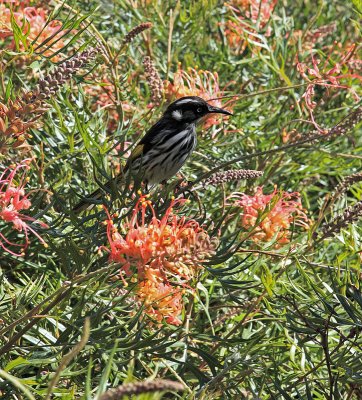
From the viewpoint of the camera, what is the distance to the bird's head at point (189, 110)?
3180 millimetres

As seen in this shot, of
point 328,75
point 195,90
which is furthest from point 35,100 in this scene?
point 195,90

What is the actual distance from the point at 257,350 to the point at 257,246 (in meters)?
0.47

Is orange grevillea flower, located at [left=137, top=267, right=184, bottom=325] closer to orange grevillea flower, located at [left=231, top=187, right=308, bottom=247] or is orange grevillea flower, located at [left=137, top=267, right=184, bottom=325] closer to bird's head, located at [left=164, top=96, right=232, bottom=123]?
orange grevillea flower, located at [left=231, top=187, right=308, bottom=247]

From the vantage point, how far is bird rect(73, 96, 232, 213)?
3.22 meters

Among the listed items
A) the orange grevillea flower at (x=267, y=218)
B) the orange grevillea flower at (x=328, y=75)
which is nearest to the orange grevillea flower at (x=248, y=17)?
the orange grevillea flower at (x=328, y=75)

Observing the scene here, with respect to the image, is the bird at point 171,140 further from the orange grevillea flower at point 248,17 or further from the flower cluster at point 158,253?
the flower cluster at point 158,253

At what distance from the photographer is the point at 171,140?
362 cm

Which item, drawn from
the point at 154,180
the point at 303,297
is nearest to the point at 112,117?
the point at 154,180

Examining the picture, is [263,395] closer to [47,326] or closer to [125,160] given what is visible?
[47,326]

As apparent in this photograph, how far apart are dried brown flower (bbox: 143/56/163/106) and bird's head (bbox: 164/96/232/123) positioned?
0.40m

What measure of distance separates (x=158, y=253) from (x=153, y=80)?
883 millimetres

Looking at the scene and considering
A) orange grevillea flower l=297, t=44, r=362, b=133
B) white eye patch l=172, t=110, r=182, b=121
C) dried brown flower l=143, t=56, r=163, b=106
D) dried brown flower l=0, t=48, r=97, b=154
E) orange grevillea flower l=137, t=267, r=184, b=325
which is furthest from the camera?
white eye patch l=172, t=110, r=182, b=121

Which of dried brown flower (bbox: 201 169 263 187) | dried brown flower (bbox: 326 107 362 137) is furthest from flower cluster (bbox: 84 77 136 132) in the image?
dried brown flower (bbox: 326 107 362 137)

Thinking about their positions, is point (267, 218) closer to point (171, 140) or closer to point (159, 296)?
point (159, 296)
